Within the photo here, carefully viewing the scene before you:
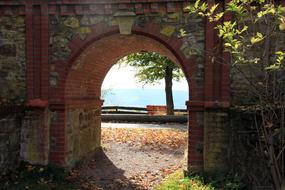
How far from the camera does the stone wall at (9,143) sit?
6871 millimetres

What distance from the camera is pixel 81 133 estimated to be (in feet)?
29.0

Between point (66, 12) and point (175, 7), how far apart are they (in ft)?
7.88

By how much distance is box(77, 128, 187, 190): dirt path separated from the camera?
312 inches

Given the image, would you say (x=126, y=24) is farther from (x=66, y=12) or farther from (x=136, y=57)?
(x=136, y=57)

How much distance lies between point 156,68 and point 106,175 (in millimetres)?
12555

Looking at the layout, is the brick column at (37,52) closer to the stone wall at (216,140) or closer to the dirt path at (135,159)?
the dirt path at (135,159)

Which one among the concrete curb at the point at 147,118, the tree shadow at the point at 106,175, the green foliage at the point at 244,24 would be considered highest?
the green foliage at the point at 244,24

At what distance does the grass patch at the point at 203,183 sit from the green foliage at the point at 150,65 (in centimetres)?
1243

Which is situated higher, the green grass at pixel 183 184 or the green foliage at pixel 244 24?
the green foliage at pixel 244 24

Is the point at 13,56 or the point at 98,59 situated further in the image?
the point at 98,59

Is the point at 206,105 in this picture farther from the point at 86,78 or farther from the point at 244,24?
the point at 86,78

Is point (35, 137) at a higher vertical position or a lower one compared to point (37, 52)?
lower

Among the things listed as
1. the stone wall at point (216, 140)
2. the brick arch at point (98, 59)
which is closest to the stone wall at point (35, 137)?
the brick arch at point (98, 59)

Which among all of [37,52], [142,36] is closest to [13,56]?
[37,52]
